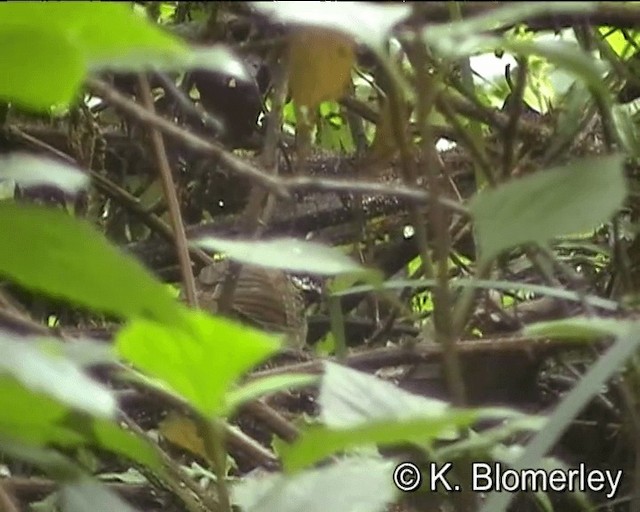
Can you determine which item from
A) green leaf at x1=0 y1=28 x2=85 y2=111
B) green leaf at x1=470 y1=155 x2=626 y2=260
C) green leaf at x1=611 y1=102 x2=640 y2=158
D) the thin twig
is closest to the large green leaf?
green leaf at x1=0 y1=28 x2=85 y2=111

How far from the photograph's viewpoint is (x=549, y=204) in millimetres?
307

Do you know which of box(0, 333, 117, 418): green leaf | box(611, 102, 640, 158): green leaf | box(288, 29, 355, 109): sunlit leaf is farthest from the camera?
box(611, 102, 640, 158): green leaf

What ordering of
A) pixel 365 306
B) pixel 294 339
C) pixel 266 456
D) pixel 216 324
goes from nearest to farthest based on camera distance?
pixel 216 324 → pixel 266 456 → pixel 294 339 → pixel 365 306

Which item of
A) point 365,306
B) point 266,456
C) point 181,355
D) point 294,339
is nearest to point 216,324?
point 181,355

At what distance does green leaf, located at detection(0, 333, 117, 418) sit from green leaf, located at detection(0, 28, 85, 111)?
0.06 meters

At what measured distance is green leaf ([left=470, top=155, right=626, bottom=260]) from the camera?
0.30 m

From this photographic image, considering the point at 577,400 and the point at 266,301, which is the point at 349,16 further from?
the point at 266,301

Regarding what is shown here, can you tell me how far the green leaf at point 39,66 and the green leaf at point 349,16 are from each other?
5 centimetres

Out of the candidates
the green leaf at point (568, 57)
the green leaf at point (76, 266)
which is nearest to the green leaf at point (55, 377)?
the green leaf at point (76, 266)

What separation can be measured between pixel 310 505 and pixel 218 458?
34 millimetres

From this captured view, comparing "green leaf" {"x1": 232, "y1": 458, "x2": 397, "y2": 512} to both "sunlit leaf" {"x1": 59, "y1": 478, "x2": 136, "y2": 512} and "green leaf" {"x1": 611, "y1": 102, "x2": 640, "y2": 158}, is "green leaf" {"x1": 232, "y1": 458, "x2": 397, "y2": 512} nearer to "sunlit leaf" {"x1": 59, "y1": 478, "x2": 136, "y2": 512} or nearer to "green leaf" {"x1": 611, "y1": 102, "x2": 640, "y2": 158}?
"sunlit leaf" {"x1": 59, "y1": 478, "x2": 136, "y2": 512}

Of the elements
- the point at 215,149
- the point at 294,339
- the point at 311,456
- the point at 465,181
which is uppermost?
the point at 465,181

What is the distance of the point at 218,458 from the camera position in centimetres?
35

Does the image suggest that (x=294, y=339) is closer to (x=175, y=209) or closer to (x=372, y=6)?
(x=175, y=209)
